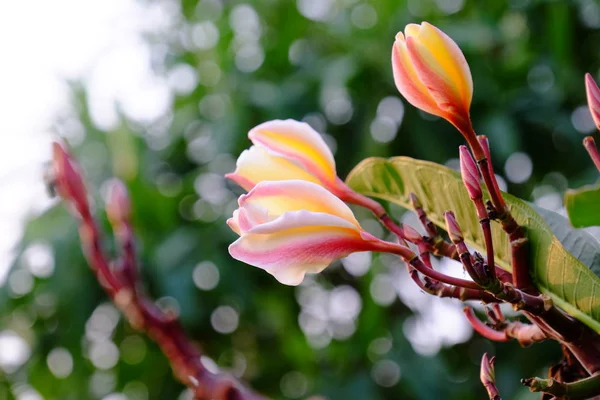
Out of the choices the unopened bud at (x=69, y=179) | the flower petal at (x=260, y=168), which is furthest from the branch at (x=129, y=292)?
the flower petal at (x=260, y=168)

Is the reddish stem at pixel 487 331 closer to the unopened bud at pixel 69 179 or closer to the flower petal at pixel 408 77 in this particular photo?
the flower petal at pixel 408 77

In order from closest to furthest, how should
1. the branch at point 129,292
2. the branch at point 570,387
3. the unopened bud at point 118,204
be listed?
the branch at point 570,387 < the branch at point 129,292 < the unopened bud at point 118,204

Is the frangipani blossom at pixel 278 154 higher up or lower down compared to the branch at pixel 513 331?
higher up

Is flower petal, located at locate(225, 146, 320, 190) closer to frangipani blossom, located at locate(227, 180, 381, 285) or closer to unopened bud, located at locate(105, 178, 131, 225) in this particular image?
frangipani blossom, located at locate(227, 180, 381, 285)

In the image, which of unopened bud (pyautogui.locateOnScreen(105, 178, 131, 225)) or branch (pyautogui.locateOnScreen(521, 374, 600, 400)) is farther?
unopened bud (pyautogui.locateOnScreen(105, 178, 131, 225))

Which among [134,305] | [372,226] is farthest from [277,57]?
[134,305]

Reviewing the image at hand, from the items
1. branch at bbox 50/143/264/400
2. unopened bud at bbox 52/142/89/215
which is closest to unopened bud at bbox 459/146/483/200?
branch at bbox 50/143/264/400
